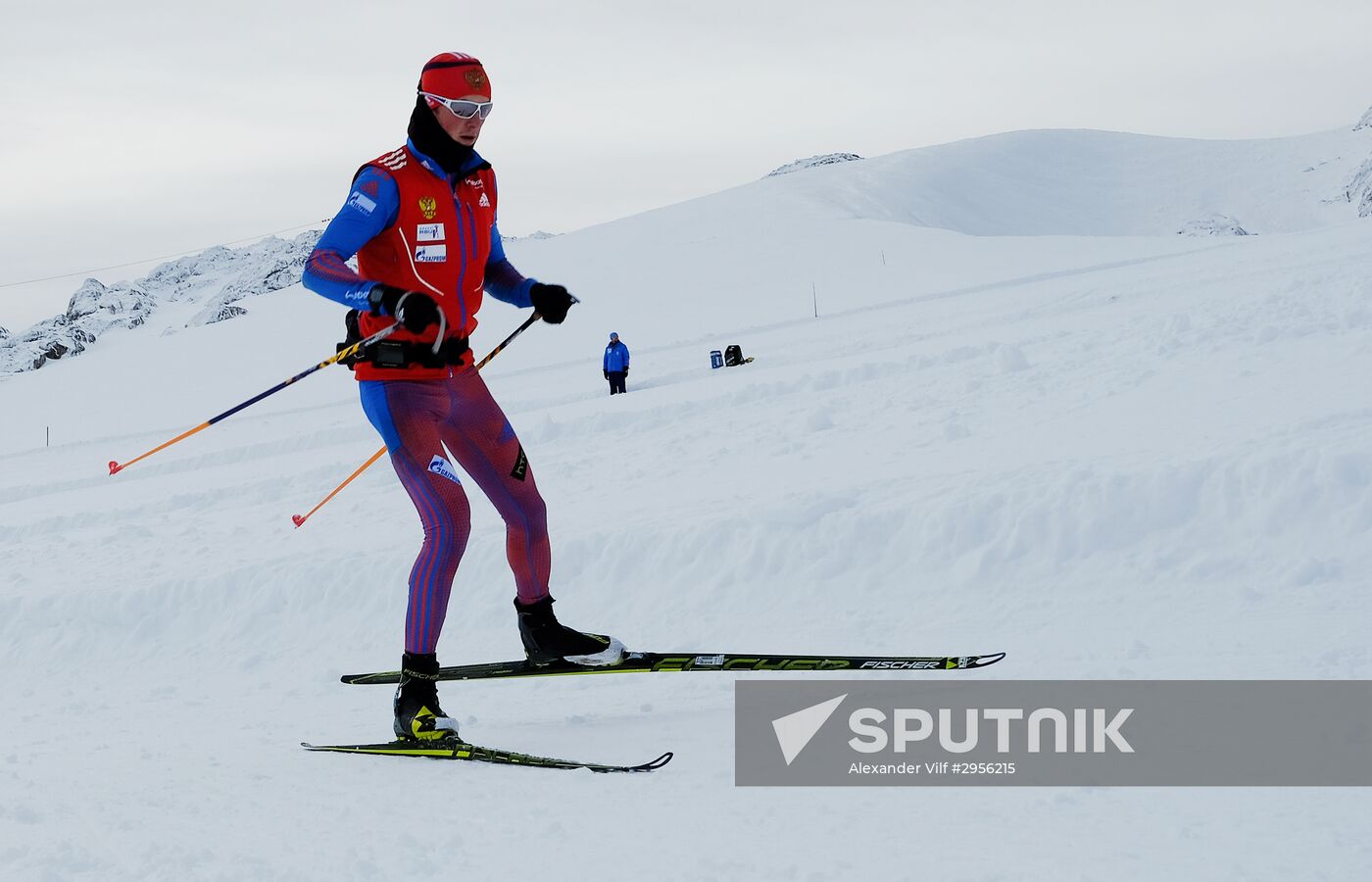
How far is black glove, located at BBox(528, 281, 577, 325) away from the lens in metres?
4.28

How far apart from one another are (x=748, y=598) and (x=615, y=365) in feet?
36.1

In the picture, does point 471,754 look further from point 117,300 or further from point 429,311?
point 117,300

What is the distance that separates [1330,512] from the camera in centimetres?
494

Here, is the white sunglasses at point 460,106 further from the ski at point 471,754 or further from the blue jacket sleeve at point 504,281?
the ski at point 471,754

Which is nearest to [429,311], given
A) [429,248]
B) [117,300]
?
[429,248]

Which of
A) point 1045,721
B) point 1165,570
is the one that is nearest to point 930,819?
point 1045,721

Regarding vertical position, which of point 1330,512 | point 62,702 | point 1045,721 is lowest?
point 62,702

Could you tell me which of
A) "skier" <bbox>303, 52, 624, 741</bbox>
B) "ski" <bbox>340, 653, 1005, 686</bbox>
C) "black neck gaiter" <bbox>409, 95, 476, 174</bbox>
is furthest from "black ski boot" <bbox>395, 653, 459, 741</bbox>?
"black neck gaiter" <bbox>409, 95, 476, 174</bbox>

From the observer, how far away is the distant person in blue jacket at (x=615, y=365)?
16453 millimetres

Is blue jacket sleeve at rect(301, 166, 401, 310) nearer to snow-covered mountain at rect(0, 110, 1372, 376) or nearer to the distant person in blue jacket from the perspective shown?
the distant person in blue jacket

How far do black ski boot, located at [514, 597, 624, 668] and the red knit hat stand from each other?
6.19ft

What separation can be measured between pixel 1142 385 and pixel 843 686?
490 cm

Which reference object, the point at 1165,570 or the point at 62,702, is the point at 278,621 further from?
the point at 1165,570

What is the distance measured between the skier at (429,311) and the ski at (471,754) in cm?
4
